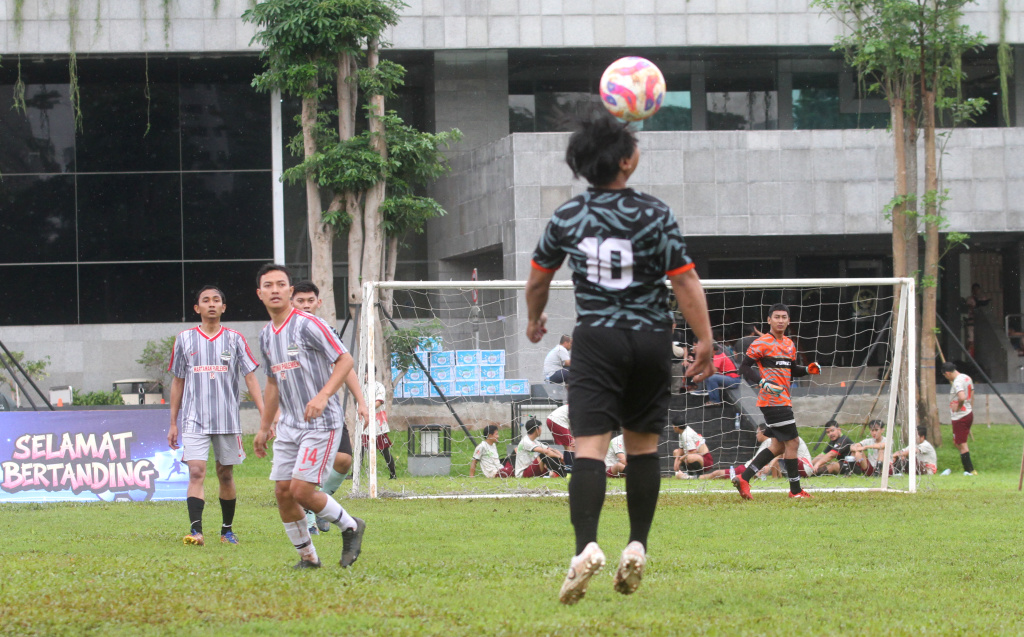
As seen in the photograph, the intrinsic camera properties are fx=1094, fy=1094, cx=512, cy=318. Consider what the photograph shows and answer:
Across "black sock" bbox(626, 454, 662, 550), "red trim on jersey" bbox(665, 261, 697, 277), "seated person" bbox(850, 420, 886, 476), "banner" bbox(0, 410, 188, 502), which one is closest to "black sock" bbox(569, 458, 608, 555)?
"black sock" bbox(626, 454, 662, 550)

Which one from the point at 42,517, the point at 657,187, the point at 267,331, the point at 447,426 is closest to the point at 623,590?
the point at 267,331

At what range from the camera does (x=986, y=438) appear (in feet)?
72.6

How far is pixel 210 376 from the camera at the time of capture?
8969mm

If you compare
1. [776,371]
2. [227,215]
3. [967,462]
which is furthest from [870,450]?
[227,215]

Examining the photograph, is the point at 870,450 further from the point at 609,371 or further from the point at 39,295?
the point at 39,295

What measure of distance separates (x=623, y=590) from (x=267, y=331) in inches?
122

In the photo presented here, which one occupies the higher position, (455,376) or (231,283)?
(231,283)

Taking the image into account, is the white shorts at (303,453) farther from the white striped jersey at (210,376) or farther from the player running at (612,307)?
the white striped jersey at (210,376)

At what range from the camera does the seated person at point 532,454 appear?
1647 centimetres

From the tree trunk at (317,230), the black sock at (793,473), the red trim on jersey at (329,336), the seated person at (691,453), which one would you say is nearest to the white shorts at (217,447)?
the red trim on jersey at (329,336)

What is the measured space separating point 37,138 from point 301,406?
89.3 feet

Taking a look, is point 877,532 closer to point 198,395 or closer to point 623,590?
point 623,590

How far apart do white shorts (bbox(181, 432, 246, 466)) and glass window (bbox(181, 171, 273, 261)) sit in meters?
22.1

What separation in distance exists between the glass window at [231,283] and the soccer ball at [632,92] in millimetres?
26122
